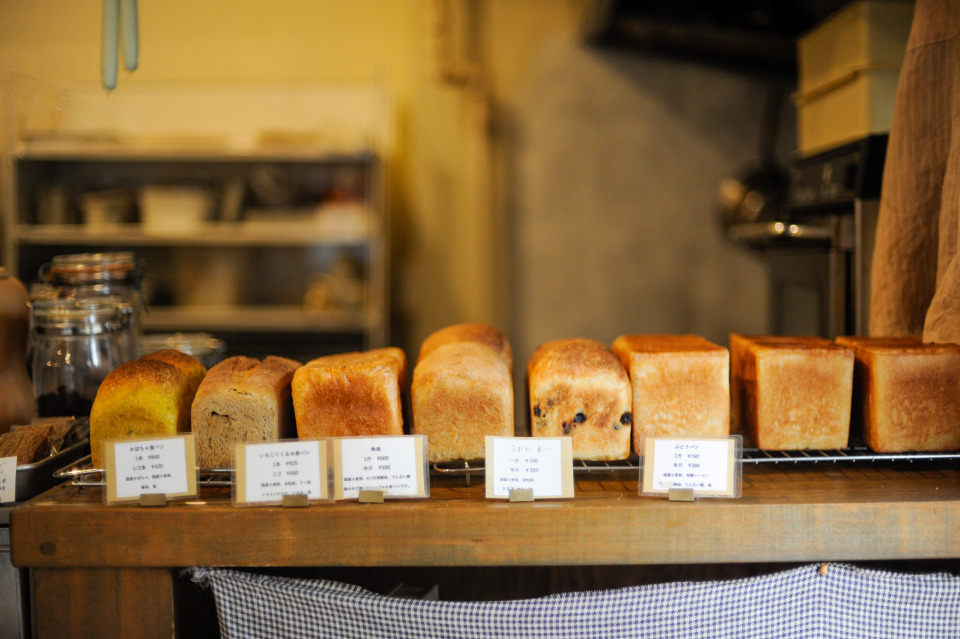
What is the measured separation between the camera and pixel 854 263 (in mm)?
1753

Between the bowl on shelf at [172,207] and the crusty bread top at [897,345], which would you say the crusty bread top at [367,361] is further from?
the bowl on shelf at [172,207]

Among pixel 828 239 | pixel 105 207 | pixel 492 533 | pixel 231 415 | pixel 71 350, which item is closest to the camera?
pixel 492 533

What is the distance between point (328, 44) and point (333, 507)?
3.29 metres

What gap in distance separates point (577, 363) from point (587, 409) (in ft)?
0.26

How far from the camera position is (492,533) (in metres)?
1.00

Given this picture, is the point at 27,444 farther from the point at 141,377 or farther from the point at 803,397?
the point at 803,397

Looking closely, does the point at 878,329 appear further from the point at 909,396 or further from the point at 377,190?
the point at 377,190

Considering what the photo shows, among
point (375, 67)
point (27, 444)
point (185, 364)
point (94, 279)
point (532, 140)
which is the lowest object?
point (27, 444)

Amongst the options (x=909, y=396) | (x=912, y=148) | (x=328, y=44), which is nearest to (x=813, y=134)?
(x=912, y=148)

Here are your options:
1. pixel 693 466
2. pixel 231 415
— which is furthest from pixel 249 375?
pixel 693 466

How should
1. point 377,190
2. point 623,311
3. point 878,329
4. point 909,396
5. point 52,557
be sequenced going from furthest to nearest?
point 623,311
point 377,190
point 878,329
point 909,396
point 52,557

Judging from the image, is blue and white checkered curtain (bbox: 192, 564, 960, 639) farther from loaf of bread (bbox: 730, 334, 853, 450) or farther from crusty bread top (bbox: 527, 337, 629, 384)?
crusty bread top (bbox: 527, 337, 629, 384)

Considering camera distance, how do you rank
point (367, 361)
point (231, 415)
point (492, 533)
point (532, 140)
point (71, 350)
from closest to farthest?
point (492, 533) → point (231, 415) → point (367, 361) → point (71, 350) → point (532, 140)

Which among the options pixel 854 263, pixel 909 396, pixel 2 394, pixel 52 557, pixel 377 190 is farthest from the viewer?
pixel 377 190
